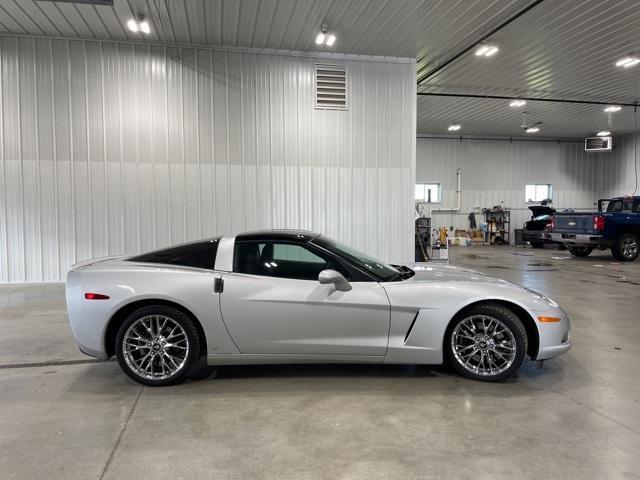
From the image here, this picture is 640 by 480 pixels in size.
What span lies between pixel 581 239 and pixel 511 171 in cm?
785

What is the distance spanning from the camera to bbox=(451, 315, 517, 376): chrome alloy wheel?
10.8 feet

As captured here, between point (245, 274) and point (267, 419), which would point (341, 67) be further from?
point (267, 419)

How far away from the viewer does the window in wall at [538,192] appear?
20.1 metres

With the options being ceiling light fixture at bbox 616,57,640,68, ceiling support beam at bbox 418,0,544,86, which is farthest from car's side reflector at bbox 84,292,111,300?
ceiling light fixture at bbox 616,57,640,68

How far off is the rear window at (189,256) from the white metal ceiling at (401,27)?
16.9 feet

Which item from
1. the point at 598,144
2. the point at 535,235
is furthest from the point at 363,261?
the point at 598,144

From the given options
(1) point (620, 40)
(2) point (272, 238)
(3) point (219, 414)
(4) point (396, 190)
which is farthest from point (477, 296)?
(1) point (620, 40)

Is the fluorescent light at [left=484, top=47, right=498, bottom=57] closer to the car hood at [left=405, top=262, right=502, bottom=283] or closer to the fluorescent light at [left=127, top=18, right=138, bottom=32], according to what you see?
the car hood at [left=405, top=262, right=502, bottom=283]

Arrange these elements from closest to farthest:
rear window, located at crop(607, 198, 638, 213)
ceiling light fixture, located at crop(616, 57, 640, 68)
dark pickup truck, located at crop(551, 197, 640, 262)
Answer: ceiling light fixture, located at crop(616, 57, 640, 68) < dark pickup truck, located at crop(551, 197, 640, 262) < rear window, located at crop(607, 198, 638, 213)

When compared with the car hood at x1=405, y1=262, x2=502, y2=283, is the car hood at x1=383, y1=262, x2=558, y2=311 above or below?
below

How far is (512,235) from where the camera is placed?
20.0 metres

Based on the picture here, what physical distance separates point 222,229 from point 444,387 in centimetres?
664

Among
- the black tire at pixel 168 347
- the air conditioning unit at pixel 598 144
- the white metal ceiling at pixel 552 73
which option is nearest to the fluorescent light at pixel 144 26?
the black tire at pixel 168 347

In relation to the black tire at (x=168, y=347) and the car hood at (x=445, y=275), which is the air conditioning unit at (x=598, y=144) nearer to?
the car hood at (x=445, y=275)
